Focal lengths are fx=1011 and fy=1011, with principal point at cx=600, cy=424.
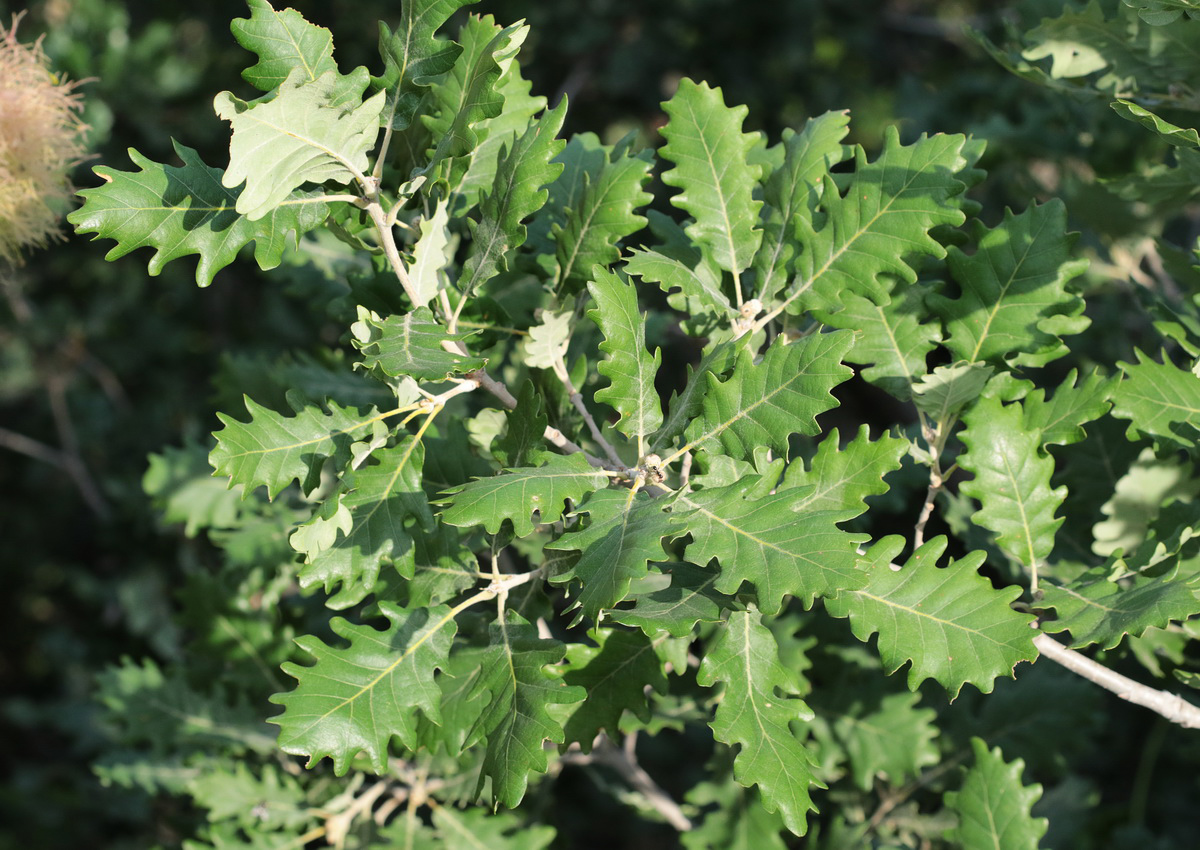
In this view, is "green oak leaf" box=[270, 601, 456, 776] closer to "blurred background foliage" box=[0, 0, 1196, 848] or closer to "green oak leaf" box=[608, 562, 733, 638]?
"green oak leaf" box=[608, 562, 733, 638]

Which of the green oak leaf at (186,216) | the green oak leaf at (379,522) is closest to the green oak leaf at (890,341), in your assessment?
the green oak leaf at (379,522)

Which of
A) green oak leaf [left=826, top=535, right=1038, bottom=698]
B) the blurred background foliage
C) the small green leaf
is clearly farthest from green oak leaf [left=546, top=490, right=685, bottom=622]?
the blurred background foliage

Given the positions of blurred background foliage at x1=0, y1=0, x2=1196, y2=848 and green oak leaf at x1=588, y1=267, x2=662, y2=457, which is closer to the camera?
green oak leaf at x1=588, y1=267, x2=662, y2=457

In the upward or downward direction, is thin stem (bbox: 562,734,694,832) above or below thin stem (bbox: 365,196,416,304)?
below

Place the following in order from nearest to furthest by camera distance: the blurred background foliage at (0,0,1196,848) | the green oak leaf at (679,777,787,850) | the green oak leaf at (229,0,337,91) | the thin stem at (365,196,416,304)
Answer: the green oak leaf at (229,0,337,91)
the thin stem at (365,196,416,304)
the green oak leaf at (679,777,787,850)
the blurred background foliage at (0,0,1196,848)

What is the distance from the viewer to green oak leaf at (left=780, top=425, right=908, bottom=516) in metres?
1.22

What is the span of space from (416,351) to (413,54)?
363 millimetres

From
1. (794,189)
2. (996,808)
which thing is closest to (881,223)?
(794,189)

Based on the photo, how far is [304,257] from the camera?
1830 millimetres

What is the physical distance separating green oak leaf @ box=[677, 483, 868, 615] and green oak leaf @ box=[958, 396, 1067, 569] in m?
0.32

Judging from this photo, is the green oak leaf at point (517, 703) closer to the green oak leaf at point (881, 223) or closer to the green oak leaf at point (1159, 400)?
the green oak leaf at point (881, 223)

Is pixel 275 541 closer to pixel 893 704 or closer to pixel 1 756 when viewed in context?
pixel 893 704

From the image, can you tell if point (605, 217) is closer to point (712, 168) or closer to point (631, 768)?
point (712, 168)

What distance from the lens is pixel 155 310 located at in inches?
142
